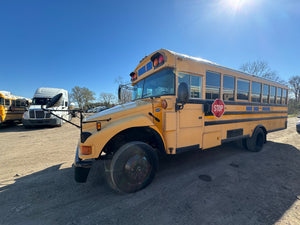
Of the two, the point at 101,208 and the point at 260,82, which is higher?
the point at 260,82

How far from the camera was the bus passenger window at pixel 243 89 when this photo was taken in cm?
371

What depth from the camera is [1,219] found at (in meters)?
1.66

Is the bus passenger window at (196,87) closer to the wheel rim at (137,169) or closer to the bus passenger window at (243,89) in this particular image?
the bus passenger window at (243,89)

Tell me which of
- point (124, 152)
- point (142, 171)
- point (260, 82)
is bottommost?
point (142, 171)

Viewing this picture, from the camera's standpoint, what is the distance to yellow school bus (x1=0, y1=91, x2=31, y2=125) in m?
9.22

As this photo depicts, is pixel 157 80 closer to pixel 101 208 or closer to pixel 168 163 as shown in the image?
pixel 168 163

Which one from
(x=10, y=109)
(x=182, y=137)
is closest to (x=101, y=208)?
(x=182, y=137)

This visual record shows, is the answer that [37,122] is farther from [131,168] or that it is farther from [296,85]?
[296,85]

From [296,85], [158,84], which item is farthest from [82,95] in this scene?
[296,85]

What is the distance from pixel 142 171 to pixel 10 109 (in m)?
13.6

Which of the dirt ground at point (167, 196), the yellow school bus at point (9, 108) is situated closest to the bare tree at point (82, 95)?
the yellow school bus at point (9, 108)

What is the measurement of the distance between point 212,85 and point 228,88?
68 centimetres

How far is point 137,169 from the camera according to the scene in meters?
2.20

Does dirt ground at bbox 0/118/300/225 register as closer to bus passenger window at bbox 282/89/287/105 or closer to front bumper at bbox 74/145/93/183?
front bumper at bbox 74/145/93/183
